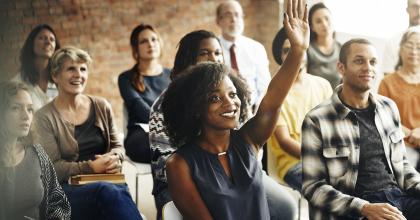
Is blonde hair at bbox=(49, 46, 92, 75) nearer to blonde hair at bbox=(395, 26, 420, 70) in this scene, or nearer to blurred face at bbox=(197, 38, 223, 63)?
blurred face at bbox=(197, 38, 223, 63)

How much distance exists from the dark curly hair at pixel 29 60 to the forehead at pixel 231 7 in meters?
0.92

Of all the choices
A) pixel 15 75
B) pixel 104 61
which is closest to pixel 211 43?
pixel 104 61

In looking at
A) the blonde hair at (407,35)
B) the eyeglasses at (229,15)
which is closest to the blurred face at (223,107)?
the eyeglasses at (229,15)

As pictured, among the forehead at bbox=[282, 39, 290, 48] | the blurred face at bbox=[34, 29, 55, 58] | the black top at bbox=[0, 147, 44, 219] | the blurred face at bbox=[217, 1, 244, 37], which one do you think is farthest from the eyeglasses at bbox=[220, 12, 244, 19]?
the black top at bbox=[0, 147, 44, 219]

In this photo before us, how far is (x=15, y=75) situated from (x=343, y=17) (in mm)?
1677

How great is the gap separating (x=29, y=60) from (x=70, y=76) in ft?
0.66

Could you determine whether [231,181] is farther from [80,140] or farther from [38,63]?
[38,63]

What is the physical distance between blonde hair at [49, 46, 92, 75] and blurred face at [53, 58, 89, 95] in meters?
0.01

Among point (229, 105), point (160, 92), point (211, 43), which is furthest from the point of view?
point (160, 92)

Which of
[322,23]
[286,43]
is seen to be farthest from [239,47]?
[322,23]

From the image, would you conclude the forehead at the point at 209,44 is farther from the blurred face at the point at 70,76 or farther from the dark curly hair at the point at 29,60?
the dark curly hair at the point at 29,60

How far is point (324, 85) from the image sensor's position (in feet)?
12.2

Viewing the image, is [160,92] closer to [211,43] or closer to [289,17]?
[211,43]

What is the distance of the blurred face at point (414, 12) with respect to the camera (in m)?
3.91
